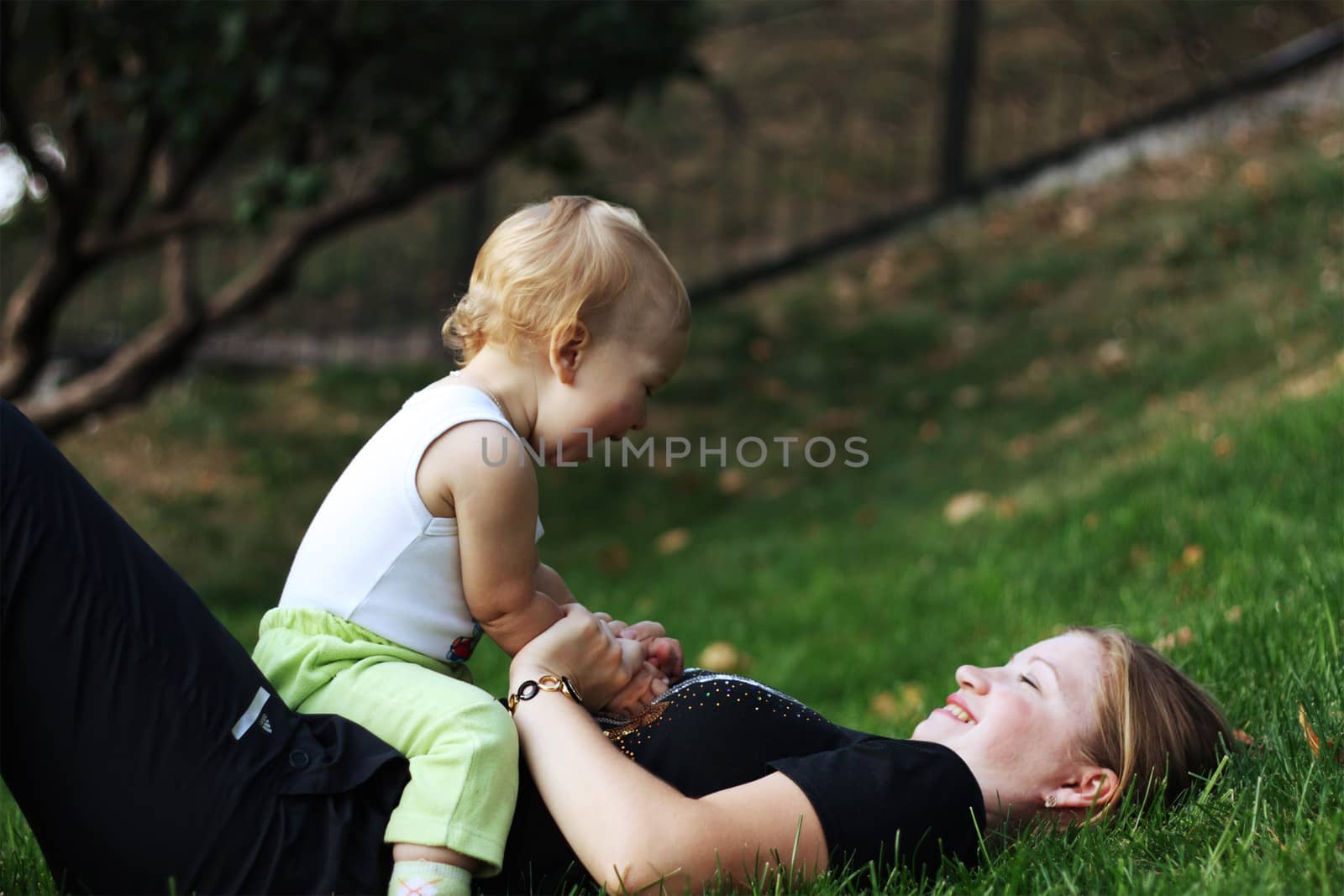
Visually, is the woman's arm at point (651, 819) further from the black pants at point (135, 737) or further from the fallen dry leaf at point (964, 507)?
the fallen dry leaf at point (964, 507)

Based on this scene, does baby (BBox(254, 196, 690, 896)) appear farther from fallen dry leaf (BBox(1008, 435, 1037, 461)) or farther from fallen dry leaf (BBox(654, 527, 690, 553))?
fallen dry leaf (BBox(1008, 435, 1037, 461))

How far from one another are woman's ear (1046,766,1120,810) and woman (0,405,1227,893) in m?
0.22

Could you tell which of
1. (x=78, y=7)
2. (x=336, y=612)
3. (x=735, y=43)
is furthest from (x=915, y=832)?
(x=735, y=43)

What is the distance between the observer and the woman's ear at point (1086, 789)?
2.22 m

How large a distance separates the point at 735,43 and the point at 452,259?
4529 millimetres

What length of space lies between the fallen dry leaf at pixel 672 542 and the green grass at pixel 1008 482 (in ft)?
0.17

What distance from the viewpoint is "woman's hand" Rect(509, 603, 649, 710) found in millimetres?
2113

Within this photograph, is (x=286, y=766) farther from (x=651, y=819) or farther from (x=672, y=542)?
(x=672, y=542)

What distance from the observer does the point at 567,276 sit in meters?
2.28

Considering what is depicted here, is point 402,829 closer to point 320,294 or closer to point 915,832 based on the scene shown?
point 915,832

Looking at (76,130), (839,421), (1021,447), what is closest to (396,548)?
(76,130)

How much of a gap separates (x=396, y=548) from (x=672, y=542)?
13.4 feet

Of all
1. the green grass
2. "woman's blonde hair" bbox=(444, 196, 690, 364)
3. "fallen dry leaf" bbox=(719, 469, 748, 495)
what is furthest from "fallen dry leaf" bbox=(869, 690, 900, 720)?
"fallen dry leaf" bbox=(719, 469, 748, 495)

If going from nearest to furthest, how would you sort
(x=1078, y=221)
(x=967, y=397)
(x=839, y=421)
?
1. (x=967, y=397)
2. (x=839, y=421)
3. (x=1078, y=221)
